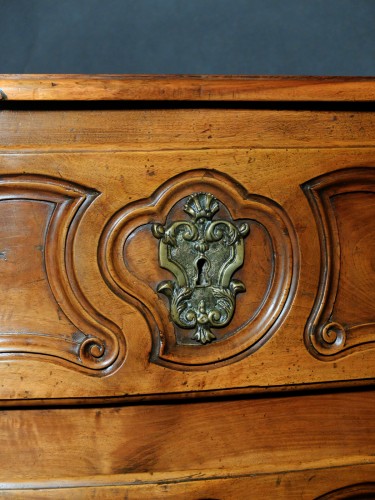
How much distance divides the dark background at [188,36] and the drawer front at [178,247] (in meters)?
0.79

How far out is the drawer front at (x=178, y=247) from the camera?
0.69 meters

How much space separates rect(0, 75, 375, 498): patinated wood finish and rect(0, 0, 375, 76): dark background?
797 millimetres

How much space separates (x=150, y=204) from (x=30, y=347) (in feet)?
0.54

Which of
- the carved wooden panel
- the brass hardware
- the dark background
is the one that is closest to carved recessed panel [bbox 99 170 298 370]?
the brass hardware

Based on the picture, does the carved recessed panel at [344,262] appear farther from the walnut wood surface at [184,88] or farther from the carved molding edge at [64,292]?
the carved molding edge at [64,292]

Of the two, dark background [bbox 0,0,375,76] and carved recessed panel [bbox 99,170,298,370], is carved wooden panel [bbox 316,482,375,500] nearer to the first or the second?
carved recessed panel [bbox 99,170,298,370]

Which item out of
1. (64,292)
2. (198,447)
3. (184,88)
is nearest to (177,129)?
(184,88)

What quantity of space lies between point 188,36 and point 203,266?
2.84 feet

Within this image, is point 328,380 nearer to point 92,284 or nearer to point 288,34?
point 92,284

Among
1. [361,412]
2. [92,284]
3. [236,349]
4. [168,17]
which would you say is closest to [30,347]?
[92,284]

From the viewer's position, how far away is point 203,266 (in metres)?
0.72

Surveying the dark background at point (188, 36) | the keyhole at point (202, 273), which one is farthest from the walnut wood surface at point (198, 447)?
the dark background at point (188, 36)

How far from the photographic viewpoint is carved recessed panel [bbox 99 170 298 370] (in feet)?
2.31

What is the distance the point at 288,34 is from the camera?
1.50m
